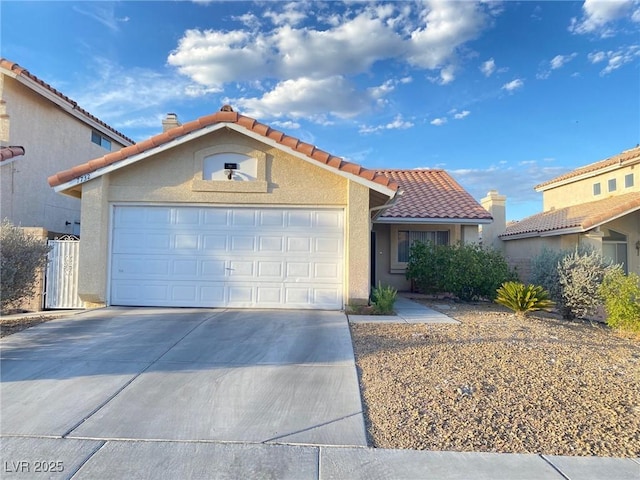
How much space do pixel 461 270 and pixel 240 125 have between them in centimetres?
745

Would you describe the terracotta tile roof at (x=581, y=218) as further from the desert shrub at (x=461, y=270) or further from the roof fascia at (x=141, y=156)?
the roof fascia at (x=141, y=156)

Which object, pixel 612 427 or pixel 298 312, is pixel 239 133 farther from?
pixel 612 427

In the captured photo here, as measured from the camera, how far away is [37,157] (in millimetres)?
13000

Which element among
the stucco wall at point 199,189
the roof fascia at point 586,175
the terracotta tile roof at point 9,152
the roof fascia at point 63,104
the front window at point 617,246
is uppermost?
the roof fascia at point 63,104

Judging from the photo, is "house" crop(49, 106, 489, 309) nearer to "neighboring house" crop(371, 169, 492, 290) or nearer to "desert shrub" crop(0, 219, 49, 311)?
"desert shrub" crop(0, 219, 49, 311)

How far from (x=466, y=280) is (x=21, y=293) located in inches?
426

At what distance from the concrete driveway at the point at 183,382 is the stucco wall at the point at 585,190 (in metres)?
16.8

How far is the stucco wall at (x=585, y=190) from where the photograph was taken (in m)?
17.8

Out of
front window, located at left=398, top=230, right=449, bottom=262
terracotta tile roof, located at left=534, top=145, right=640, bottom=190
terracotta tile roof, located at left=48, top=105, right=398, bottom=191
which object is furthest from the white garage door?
terracotta tile roof, located at left=534, top=145, right=640, bottom=190

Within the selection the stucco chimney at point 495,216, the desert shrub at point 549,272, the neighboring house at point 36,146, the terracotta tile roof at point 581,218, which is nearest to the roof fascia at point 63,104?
the neighboring house at point 36,146

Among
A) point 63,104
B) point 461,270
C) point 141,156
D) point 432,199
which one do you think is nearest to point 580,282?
point 461,270

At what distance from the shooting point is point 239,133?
9.78 meters

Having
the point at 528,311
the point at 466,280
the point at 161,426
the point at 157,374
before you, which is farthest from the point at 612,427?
the point at 466,280

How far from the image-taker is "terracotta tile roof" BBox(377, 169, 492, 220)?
13.8 m
